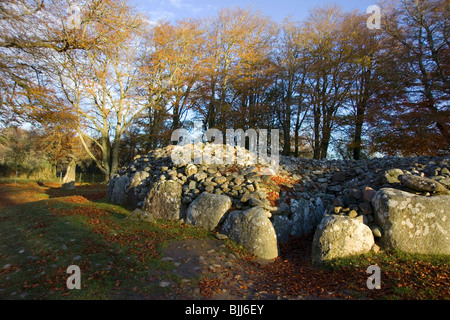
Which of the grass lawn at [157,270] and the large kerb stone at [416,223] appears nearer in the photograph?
the grass lawn at [157,270]

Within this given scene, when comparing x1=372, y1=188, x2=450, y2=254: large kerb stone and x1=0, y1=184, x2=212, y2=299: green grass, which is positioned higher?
x1=372, y1=188, x2=450, y2=254: large kerb stone

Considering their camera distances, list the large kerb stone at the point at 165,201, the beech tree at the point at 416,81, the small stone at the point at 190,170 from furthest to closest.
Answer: the beech tree at the point at 416,81 < the small stone at the point at 190,170 < the large kerb stone at the point at 165,201

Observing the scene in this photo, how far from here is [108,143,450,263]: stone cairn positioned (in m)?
5.28

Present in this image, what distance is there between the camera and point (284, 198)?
7535mm

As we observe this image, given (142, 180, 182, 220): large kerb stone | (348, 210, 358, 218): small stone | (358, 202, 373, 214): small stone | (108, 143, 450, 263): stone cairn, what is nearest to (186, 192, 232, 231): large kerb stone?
(108, 143, 450, 263): stone cairn

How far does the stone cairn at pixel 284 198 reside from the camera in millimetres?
5281

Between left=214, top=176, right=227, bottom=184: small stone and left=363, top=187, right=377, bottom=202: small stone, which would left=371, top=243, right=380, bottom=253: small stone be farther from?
left=214, top=176, right=227, bottom=184: small stone

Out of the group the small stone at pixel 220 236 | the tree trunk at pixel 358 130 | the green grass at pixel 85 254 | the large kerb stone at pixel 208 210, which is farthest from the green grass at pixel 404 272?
the tree trunk at pixel 358 130

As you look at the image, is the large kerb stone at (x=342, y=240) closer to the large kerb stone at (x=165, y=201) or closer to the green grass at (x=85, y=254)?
the green grass at (x=85, y=254)

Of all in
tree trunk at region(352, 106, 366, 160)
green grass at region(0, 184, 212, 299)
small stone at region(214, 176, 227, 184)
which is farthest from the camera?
tree trunk at region(352, 106, 366, 160)

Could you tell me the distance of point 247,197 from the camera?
704 centimetres
